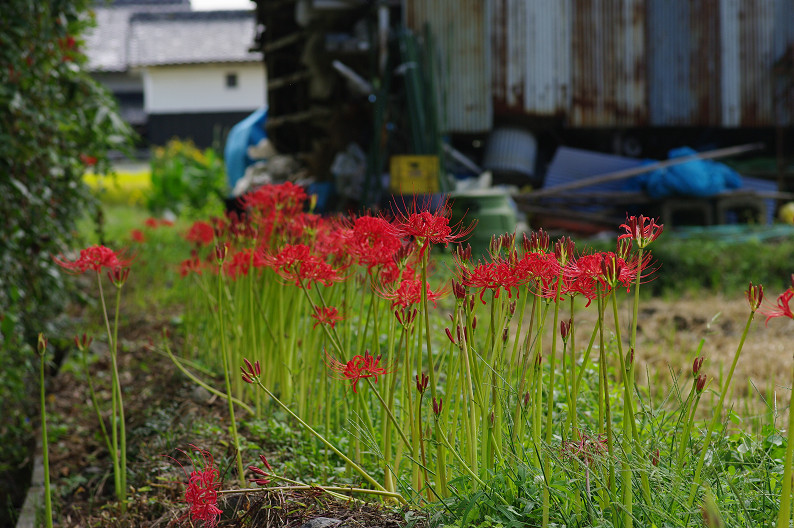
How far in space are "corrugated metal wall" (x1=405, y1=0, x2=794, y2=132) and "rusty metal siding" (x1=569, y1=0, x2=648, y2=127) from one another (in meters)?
0.01

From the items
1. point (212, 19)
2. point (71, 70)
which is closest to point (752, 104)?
point (71, 70)

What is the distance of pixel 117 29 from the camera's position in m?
33.3

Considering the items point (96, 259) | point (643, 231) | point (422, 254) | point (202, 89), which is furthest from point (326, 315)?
point (202, 89)

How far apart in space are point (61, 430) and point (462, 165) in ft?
20.5

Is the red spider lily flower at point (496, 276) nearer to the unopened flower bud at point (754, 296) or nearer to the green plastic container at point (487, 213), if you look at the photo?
the unopened flower bud at point (754, 296)

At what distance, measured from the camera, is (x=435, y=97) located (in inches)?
318

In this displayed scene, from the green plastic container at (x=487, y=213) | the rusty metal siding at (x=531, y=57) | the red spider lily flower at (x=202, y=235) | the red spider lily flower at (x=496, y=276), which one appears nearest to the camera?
the red spider lily flower at (x=496, y=276)

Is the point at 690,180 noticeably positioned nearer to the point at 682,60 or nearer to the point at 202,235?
the point at 682,60

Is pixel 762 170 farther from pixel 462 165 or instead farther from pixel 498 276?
pixel 498 276

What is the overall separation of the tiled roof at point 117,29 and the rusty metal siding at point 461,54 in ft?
71.5

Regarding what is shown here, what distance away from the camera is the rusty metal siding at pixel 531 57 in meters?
8.73

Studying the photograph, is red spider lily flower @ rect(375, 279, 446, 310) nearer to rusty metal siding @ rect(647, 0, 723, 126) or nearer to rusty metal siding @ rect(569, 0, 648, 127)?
rusty metal siding @ rect(569, 0, 648, 127)

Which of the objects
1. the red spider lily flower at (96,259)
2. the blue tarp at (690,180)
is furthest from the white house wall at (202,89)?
the red spider lily flower at (96,259)

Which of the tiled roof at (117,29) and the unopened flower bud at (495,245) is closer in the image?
the unopened flower bud at (495,245)
